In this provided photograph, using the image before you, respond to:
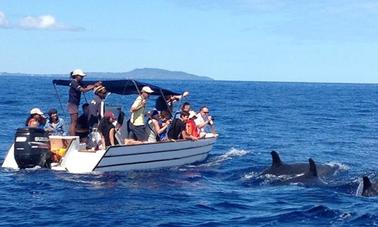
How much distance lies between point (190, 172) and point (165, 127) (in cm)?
196

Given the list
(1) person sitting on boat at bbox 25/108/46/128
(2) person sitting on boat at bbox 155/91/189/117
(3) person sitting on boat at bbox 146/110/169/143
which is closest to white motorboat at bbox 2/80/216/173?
(1) person sitting on boat at bbox 25/108/46/128

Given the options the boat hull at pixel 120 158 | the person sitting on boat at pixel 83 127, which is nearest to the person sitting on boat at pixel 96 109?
the person sitting on boat at pixel 83 127

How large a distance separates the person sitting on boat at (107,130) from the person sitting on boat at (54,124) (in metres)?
1.97

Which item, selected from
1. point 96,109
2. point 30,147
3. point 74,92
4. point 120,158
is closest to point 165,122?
point 96,109

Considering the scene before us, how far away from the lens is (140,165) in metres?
22.8

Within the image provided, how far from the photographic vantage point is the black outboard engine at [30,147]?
69.0 feet

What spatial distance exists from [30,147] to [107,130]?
247 cm

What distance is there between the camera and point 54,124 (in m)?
23.7

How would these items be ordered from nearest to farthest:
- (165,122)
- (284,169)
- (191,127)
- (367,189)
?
(367,189) < (284,169) < (165,122) < (191,127)

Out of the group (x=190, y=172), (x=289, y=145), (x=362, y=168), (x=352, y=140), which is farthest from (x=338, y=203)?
(x=352, y=140)

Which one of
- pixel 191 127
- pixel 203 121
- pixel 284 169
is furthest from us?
pixel 203 121

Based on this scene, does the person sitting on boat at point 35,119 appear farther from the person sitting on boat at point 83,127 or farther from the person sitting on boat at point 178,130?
the person sitting on boat at point 178,130

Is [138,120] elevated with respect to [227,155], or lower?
elevated

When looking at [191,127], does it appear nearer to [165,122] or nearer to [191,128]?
[191,128]
